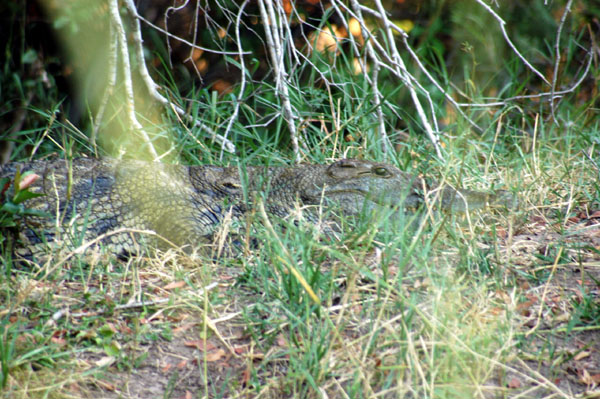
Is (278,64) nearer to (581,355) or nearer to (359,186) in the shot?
(359,186)

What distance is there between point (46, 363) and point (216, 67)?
4.11 meters

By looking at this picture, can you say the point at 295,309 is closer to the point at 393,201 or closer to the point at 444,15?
the point at 393,201

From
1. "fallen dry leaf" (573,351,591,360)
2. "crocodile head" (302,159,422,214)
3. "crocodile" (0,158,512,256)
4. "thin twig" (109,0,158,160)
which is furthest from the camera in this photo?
"thin twig" (109,0,158,160)

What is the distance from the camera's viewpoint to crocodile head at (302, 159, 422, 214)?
392cm

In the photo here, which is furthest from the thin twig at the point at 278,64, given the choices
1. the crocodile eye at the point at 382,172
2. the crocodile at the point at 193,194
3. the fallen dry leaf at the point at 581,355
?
the fallen dry leaf at the point at 581,355

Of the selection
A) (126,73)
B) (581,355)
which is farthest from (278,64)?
(581,355)

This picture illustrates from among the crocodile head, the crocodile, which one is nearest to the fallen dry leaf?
the crocodile

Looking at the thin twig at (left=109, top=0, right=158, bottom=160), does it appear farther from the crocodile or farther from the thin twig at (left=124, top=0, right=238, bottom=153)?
the crocodile

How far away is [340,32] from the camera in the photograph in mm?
6145

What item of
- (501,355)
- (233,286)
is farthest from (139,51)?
(501,355)

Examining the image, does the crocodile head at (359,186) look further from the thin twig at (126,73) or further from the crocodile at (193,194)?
the thin twig at (126,73)

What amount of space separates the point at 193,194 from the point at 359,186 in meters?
0.99

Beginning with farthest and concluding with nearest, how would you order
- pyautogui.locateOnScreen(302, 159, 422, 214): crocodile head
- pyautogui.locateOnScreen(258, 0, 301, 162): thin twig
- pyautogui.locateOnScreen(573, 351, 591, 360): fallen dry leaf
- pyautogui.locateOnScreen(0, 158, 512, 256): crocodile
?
1. pyautogui.locateOnScreen(258, 0, 301, 162): thin twig
2. pyautogui.locateOnScreen(302, 159, 422, 214): crocodile head
3. pyautogui.locateOnScreen(0, 158, 512, 256): crocodile
4. pyautogui.locateOnScreen(573, 351, 591, 360): fallen dry leaf

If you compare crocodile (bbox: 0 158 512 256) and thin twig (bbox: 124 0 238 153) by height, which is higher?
thin twig (bbox: 124 0 238 153)
